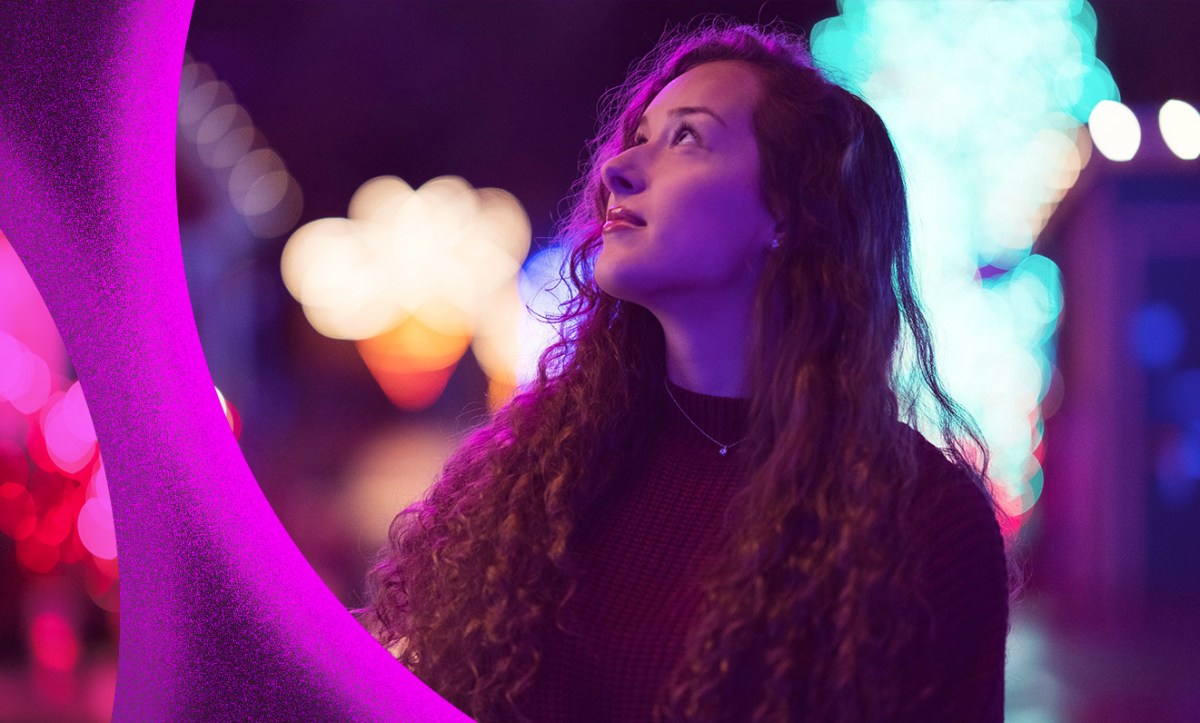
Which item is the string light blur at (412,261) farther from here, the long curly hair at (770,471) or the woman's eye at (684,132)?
the woman's eye at (684,132)

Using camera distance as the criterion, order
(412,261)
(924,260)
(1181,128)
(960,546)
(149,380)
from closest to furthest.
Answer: (149,380) → (960,546) → (924,260) → (1181,128) → (412,261)

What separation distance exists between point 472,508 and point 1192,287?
647 cm


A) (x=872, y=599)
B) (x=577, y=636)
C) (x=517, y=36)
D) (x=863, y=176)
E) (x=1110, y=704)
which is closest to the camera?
(x=872, y=599)

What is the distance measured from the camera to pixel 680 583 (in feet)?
4.59

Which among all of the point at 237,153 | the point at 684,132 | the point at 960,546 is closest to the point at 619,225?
the point at 684,132

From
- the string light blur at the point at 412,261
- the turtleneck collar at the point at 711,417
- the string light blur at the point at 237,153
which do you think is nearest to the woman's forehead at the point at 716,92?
the turtleneck collar at the point at 711,417

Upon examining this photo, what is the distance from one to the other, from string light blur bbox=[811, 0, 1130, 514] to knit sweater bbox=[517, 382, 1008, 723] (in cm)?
535

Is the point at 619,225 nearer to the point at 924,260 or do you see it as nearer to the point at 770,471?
the point at 770,471

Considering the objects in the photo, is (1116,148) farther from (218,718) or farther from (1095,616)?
(218,718)

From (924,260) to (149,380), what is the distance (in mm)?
5622

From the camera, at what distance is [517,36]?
33.1 ft

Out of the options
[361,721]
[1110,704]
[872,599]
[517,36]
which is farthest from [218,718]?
[517,36]

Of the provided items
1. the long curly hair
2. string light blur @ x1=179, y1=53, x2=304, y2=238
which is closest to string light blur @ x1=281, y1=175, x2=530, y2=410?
string light blur @ x1=179, y1=53, x2=304, y2=238

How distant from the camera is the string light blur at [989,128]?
261 inches
